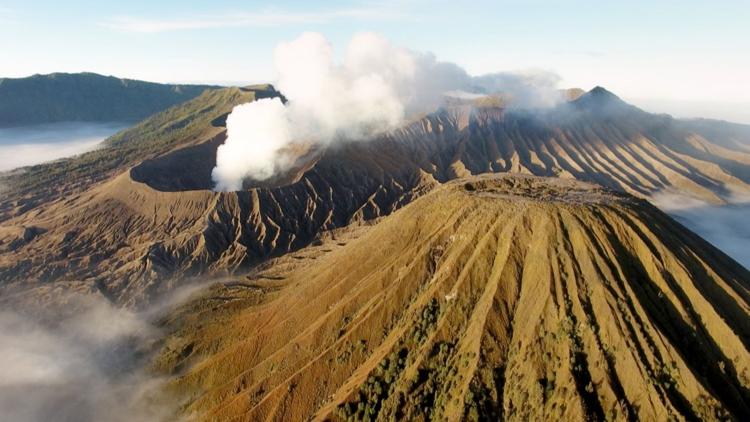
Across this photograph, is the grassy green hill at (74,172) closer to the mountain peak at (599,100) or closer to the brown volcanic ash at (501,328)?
the brown volcanic ash at (501,328)

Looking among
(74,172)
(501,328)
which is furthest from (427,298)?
(74,172)

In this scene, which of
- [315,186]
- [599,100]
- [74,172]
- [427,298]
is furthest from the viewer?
[599,100]

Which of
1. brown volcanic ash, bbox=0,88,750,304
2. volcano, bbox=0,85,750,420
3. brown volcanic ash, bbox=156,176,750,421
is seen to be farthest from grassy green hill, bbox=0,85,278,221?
brown volcanic ash, bbox=156,176,750,421

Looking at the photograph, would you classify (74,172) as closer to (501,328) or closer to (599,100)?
(501,328)

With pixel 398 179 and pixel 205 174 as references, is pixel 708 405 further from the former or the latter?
pixel 205 174

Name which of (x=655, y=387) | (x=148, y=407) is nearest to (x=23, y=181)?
(x=148, y=407)

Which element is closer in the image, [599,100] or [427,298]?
[427,298]
